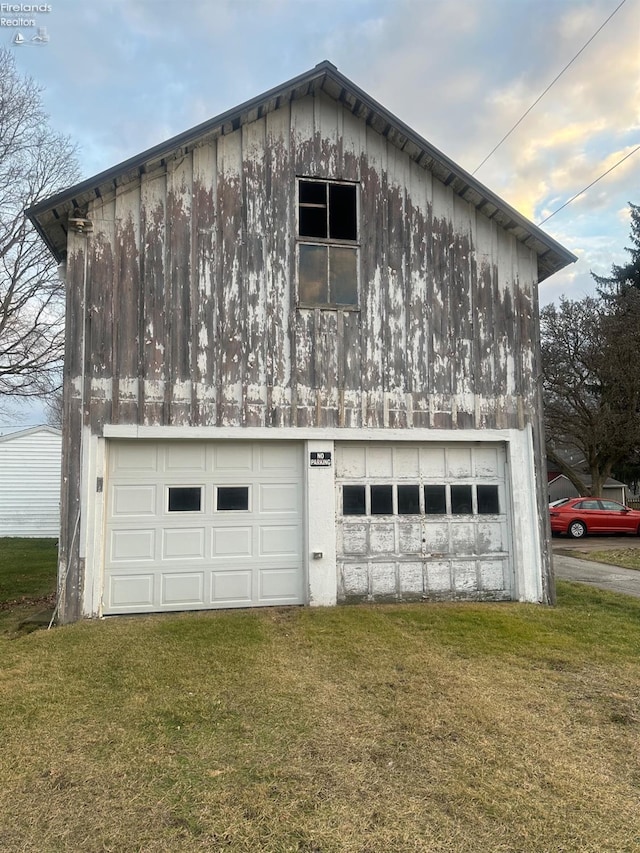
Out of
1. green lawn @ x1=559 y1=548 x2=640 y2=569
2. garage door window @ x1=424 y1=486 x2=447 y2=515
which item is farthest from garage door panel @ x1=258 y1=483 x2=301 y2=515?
green lawn @ x1=559 y1=548 x2=640 y2=569

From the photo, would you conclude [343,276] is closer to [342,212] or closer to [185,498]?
[342,212]

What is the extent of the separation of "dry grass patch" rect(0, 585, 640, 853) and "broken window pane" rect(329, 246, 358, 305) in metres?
4.46

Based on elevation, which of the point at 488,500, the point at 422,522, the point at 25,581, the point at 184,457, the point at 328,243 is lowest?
the point at 25,581

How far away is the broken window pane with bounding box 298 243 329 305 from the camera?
26.3ft

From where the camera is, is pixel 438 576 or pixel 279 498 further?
pixel 438 576

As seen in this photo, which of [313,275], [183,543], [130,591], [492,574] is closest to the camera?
[130,591]

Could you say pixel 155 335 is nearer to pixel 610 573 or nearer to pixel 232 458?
pixel 232 458

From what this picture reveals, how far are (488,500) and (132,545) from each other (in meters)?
5.10

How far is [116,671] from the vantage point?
5281mm

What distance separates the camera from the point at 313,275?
8.06 metres

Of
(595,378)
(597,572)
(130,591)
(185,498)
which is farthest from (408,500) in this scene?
(595,378)

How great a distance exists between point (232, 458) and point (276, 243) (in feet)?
10.1

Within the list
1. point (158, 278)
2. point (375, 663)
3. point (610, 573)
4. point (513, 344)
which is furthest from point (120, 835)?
point (610, 573)

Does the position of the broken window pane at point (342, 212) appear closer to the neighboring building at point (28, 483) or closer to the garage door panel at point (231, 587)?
the garage door panel at point (231, 587)
